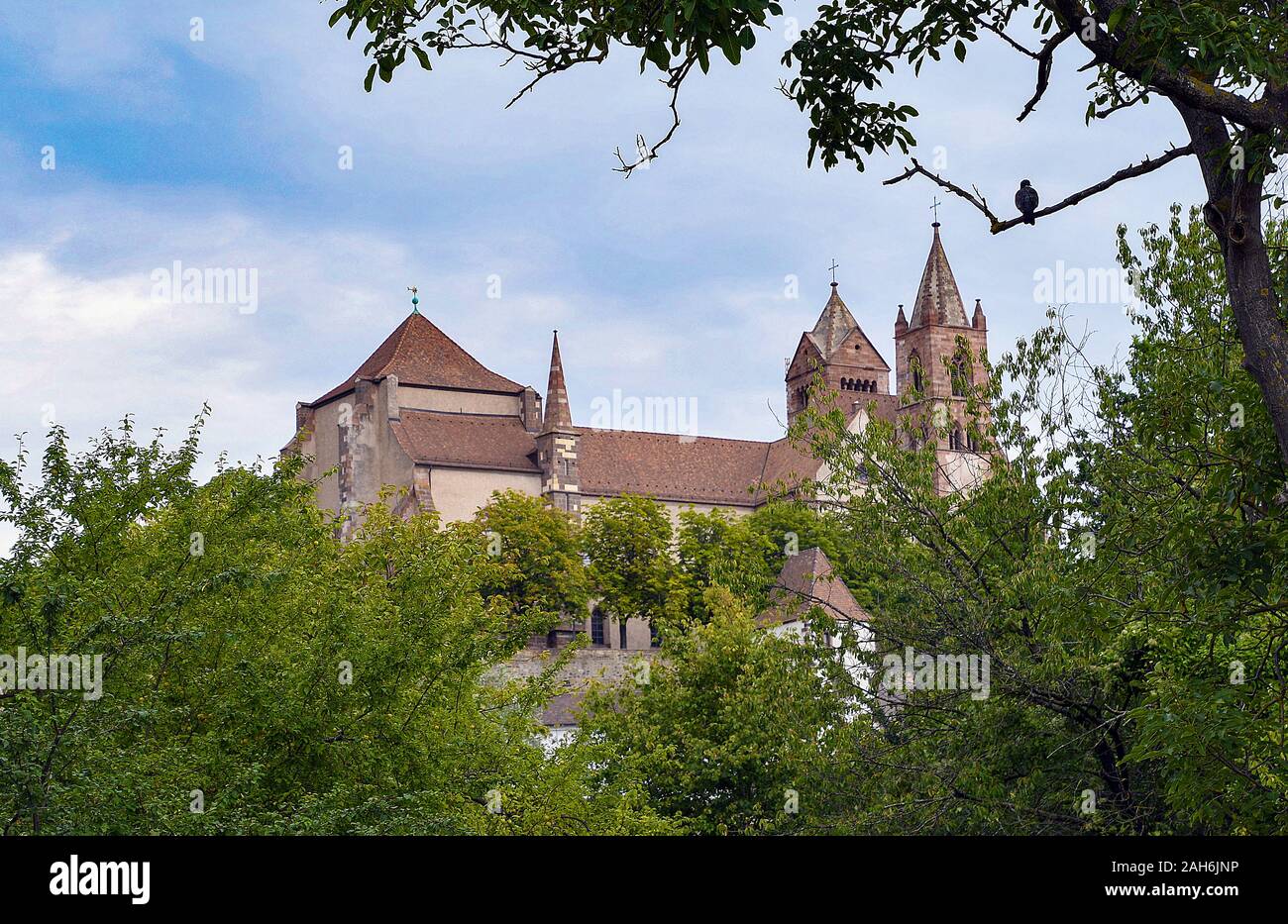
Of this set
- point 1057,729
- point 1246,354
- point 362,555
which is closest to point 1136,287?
point 1057,729

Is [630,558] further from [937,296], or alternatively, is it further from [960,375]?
[960,375]

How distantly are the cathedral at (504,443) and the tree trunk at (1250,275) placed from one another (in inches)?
3036

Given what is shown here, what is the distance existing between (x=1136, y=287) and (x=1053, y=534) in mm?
3430

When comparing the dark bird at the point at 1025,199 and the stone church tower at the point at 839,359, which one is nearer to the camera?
the dark bird at the point at 1025,199

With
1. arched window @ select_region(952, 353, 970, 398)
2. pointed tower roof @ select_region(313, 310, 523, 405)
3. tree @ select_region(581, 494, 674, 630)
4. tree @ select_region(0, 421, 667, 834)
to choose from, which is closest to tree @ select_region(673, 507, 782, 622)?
tree @ select_region(581, 494, 674, 630)

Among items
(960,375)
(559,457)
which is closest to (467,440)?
Result: (559,457)

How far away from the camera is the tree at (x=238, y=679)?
1423 cm

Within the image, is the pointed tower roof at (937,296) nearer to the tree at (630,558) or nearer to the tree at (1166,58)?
the tree at (630,558)

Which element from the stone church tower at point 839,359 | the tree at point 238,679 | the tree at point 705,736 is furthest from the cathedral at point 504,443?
the tree at point 238,679

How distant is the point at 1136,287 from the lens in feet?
69.3

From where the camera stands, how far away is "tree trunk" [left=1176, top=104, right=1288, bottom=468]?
7.52 meters

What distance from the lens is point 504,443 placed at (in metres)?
96.5
